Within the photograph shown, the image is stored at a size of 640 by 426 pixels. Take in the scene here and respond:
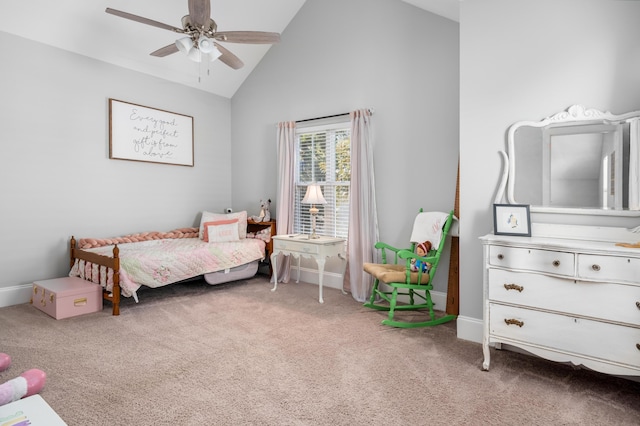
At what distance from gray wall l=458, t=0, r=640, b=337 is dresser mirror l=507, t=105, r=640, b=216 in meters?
0.07

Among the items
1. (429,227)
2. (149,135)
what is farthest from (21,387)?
(149,135)

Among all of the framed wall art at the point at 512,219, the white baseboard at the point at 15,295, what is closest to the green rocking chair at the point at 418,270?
the framed wall art at the point at 512,219

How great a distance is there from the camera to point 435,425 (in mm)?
1802

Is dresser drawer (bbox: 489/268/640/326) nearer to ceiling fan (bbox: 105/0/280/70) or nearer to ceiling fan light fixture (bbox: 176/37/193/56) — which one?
ceiling fan (bbox: 105/0/280/70)

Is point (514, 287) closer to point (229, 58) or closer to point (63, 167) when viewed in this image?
point (229, 58)

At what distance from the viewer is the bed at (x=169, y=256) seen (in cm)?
357

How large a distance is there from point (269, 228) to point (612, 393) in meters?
3.88

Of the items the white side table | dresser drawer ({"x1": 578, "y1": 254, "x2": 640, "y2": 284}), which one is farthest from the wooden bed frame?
dresser drawer ({"x1": 578, "y1": 254, "x2": 640, "y2": 284})

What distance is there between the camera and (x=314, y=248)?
13.4 ft

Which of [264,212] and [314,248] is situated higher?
[264,212]

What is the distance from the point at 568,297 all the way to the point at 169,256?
11.7 feet

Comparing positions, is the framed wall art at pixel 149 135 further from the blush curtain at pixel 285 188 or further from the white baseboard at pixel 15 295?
the white baseboard at pixel 15 295

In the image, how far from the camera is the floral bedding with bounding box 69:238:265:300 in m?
3.59

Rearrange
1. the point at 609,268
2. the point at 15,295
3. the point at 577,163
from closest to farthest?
the point at 609,268 → the point at 577,163 → the point at 15,295
